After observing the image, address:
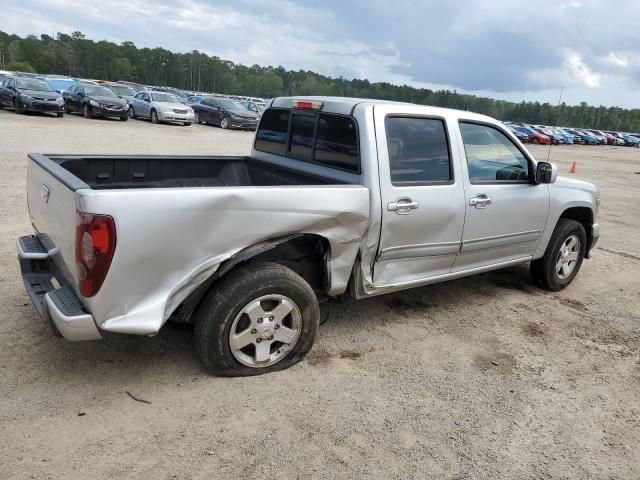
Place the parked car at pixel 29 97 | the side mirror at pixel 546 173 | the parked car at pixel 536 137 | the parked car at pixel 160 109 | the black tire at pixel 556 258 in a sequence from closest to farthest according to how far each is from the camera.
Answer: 1. the side mirror at pixel 546 173
2. the black tire at pixel 556 258
3. the parked car at pixel 29 97
4. the parked car at pixel 160 109
5. the parked car at pixel 536 137

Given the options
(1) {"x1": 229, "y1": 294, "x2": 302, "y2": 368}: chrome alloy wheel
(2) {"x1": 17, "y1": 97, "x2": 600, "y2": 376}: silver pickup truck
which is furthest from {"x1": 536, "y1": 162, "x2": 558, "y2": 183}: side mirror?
(1) {"x1": 229, "y1": 294, "x2": 302, "y2": 368}: chrome alloy wheel

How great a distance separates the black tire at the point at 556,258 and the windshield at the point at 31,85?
21922mm

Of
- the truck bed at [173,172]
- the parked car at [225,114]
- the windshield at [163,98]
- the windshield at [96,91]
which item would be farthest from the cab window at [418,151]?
the windshield at [163,98]

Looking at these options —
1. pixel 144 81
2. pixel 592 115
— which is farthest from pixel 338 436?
pixel 144 81

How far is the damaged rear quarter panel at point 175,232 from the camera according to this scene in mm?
2678

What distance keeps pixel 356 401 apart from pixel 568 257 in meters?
3.40

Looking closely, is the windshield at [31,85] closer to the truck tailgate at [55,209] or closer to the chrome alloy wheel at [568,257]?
the truck tailgate at [55,209]

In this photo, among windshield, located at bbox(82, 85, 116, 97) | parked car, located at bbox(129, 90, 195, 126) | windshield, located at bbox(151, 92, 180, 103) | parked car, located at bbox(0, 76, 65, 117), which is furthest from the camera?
windshield, located at bbox(151, 92, 180, 103)

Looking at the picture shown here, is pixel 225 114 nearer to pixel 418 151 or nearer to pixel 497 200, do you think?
pixel 497 200

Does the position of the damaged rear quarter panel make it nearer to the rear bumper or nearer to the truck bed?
the rear bumper

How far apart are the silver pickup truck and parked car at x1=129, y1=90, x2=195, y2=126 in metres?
20.2

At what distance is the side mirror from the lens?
4641 mm

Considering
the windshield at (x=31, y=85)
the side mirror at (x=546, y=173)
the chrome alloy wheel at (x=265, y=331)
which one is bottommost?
the chrome alloy wheel at (x=265, y=331)

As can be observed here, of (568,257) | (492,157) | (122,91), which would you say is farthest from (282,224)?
(122,91)
